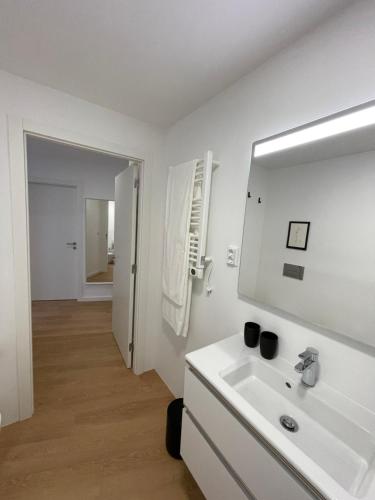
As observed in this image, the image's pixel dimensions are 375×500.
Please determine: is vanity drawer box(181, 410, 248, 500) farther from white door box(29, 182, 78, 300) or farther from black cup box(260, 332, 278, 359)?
white door box(29, 182, 78, 300)

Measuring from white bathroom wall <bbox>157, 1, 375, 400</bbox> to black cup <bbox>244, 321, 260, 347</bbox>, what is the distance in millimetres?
55

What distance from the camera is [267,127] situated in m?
1.15

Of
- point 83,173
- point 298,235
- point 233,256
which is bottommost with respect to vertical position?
point 233,256

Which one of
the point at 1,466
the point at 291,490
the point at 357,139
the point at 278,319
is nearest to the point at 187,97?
the point at 357,139

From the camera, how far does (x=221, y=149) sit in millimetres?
1430

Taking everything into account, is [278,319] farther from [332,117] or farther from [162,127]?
[162,127]

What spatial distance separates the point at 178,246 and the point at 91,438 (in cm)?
150

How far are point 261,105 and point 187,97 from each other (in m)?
0.58

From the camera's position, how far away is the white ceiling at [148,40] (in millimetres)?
893

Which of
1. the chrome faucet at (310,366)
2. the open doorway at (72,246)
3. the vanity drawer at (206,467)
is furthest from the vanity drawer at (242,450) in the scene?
the open doorway at (72,246)

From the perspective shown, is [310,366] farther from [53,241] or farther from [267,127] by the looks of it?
[53,241]

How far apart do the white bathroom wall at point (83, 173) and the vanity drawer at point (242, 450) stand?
3401 mm

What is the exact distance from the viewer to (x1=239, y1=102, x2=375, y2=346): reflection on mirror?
850mm

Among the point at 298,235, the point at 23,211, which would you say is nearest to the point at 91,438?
the point at 23,211
